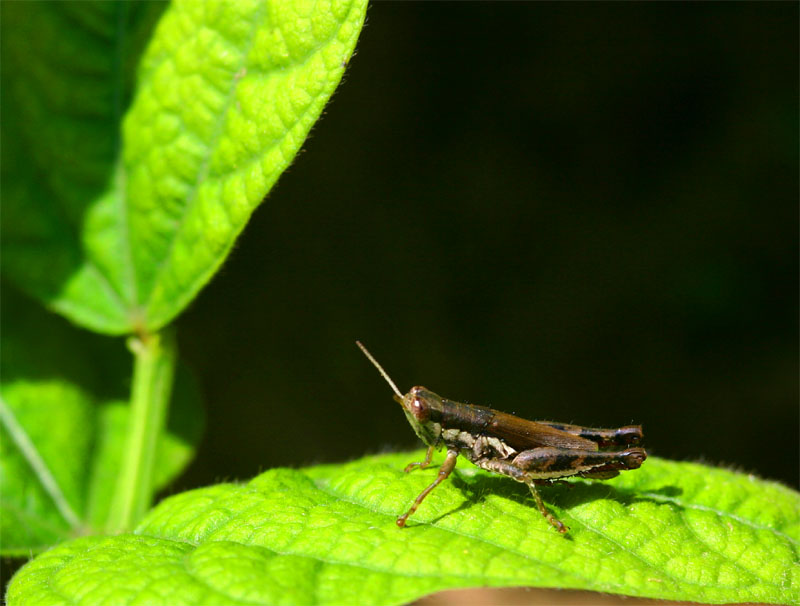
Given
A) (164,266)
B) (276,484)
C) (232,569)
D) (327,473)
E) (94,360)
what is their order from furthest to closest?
(94,360) < (164,266) < (327,473) < (276,484) < (232,569)

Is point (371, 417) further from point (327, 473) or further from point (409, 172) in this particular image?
point (327, 473)

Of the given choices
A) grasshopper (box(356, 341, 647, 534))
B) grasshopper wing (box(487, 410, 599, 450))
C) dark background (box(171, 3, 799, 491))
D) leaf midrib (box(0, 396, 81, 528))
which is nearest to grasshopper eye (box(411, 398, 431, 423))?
grasshopper (box(356, 341, 647, 534))

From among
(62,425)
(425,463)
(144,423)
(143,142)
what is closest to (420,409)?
(425,463)

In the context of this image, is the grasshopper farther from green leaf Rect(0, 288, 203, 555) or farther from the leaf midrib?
the leaf midrib

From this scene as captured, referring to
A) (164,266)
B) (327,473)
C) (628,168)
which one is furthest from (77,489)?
(628,168)

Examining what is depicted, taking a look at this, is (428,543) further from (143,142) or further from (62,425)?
(62,425)

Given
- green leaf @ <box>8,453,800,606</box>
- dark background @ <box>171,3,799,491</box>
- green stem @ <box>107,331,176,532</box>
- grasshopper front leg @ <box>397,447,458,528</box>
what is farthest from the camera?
dark background @ <box>171,3,799,491</box>
